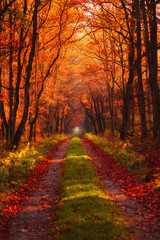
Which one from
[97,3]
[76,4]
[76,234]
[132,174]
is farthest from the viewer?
[76,4]

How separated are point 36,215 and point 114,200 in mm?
2560

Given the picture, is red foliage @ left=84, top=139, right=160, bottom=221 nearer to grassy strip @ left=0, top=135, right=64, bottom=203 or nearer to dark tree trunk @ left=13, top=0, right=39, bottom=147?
grassy strip @ left=0, top=135, right=64, bottom=203

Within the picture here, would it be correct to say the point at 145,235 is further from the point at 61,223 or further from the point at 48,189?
the point at 48,189

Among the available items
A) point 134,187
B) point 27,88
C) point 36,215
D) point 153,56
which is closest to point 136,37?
point 153,56

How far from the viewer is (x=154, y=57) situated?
487 inches

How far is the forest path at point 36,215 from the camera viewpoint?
16.6 feet

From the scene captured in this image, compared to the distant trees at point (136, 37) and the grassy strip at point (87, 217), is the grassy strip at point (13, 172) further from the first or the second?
the distant trees at point (136, 37)

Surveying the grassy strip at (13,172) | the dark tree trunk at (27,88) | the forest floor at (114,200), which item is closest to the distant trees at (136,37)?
the dark tree trunk at (27,88)

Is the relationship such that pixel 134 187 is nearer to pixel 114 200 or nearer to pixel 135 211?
pixel 114 200

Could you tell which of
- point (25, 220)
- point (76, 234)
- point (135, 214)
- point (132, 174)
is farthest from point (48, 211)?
point (132, 174)

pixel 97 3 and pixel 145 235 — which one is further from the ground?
pixel 97 3

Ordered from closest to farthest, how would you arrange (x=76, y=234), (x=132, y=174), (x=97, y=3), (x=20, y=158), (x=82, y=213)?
(x=76, y=234) < (x=82, y=213) < (x=132, y=174) < (x=20, y=158) < (x=97, y=3)

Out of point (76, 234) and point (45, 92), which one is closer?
point (76, 234)

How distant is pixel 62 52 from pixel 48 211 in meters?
21.1
